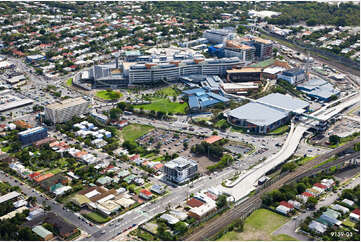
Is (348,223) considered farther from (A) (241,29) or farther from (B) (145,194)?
(A) (241,29)

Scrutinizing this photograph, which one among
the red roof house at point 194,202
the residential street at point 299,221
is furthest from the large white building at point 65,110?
the residential street at point 299,221

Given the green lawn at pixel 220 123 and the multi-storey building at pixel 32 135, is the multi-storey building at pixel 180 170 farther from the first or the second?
the multi-storey building at pixel 32 135

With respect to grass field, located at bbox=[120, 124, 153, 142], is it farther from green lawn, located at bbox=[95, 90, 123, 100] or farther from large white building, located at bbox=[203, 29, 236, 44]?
Result: large white building, located at bbox=[203, 29, 236, 44]

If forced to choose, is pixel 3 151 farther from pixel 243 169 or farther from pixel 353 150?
pixel 353 150

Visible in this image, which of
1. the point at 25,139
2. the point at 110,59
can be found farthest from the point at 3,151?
the point at 110,59

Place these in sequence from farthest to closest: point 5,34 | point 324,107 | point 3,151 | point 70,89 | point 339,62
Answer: point 5,34 → point 339,62 → point 70,89 → point 324,107 → point 3,151

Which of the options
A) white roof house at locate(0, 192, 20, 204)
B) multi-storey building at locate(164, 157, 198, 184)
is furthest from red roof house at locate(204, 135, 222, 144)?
white roof house at locate(0, 192, 20, 204)
